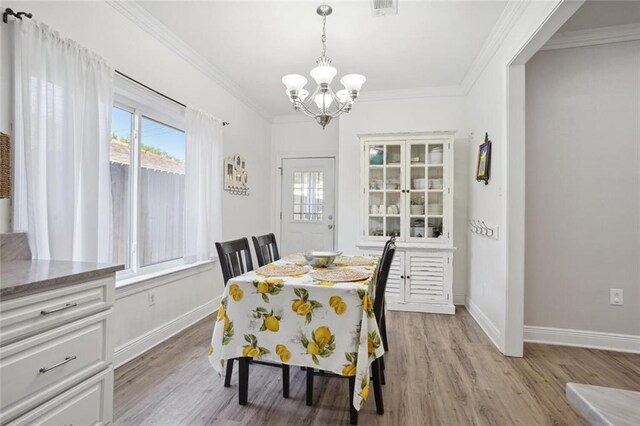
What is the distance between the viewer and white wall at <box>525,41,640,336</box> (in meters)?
2.64

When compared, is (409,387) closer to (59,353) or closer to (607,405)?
(607,405)

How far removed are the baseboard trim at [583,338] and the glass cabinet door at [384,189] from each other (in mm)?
1627

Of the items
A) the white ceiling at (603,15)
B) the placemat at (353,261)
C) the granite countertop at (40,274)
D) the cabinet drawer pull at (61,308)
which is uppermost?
the white ceiling at (603,15)

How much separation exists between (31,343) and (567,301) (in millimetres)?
3567

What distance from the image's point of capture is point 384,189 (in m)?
3.93

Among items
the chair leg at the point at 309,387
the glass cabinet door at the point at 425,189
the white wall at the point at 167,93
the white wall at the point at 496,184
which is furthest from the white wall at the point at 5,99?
the glass cabinet door at the point at 425,189

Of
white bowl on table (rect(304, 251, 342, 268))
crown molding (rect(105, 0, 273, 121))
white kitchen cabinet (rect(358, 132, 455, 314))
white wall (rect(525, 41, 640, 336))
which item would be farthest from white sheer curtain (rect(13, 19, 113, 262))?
white wall (rect(525, 41, 640, 336))

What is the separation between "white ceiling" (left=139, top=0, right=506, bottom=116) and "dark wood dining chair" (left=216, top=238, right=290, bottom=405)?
180 centimetres

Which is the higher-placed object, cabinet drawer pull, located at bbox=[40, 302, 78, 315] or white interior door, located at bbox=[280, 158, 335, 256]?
white interior door, located at bbox=[280, 158, 335, 256]

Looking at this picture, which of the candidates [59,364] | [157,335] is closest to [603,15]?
[59,364]

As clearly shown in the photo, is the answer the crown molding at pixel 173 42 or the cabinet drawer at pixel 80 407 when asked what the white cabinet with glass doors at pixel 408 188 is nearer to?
the crown molding at pixel 173 42

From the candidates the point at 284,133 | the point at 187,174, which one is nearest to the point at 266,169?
the point at 284,133

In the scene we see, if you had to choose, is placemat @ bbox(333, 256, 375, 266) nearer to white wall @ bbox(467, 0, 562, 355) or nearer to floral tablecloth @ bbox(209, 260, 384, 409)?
floral tablecloth @ bbox(209, 260, 384, 409)

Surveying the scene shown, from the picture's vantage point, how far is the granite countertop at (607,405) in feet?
1.57
